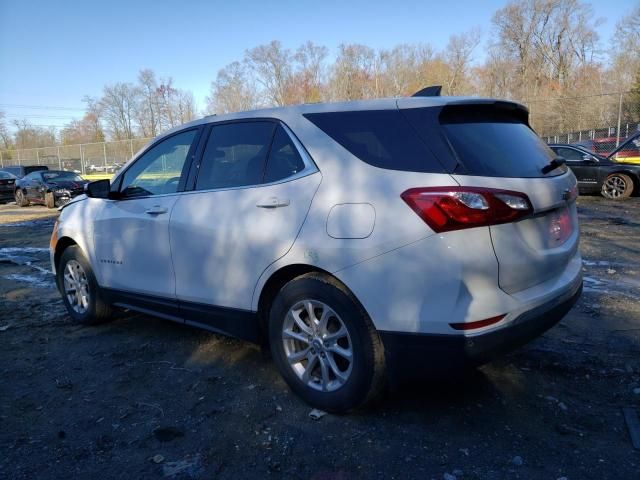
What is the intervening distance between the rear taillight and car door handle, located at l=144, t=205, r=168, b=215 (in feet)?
6.56

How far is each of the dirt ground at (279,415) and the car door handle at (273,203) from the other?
48.0 inches

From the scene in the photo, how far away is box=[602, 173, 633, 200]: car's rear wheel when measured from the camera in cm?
1333

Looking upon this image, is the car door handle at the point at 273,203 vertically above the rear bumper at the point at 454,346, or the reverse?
the car door handle at the point at 273,203

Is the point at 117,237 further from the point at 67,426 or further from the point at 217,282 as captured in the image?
the point at 67,426

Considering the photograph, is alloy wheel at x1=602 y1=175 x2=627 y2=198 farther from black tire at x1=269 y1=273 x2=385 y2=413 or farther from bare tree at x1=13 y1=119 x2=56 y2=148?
bare tree at x1=13 y1=119 x2=56 y2=148

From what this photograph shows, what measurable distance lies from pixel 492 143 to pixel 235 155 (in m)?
1.67

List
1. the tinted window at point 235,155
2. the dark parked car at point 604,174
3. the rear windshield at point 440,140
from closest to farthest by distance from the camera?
the rear windshield at point 440,140, the tinted window at point 235,155, the dark parked car at point 604,174

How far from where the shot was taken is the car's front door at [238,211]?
2.95m

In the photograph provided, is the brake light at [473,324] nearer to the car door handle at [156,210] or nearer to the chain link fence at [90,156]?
the car door handle at [156,210]

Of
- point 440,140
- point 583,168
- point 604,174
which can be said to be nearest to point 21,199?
point 583,168

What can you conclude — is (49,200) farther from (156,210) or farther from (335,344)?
(335,344)

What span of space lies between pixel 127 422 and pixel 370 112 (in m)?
2.31

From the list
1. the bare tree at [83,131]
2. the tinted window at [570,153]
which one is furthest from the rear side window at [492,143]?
the bare tree at [83,131]

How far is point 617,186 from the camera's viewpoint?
44.2 ft
